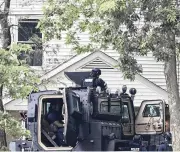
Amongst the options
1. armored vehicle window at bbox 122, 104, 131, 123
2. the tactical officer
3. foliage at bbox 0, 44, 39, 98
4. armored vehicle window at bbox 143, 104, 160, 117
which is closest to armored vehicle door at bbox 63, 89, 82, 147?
the tactical officer

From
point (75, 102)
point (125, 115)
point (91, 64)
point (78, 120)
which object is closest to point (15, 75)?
point (75, 102)

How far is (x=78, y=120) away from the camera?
407 inches

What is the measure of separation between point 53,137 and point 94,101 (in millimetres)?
1056

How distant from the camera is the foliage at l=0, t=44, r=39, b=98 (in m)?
11.1

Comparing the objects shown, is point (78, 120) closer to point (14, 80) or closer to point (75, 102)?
point (75, 102)

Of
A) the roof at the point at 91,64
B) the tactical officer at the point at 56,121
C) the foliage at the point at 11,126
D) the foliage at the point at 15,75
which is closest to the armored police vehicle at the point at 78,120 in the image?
the tactical officer at the point at 56,121

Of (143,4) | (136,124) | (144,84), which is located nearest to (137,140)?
(136,124)

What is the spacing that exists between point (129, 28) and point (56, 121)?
3.68m

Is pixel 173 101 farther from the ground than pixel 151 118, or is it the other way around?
pixel 173 101

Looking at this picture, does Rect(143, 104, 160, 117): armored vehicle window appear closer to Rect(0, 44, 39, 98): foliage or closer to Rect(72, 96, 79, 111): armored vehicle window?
Rect(72, 96, 79, 111): armored vehicle window

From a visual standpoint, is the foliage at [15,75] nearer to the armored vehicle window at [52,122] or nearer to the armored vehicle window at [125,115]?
the armored vehicle window at [52,122]

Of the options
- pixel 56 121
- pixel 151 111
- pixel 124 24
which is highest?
pixel 124 24

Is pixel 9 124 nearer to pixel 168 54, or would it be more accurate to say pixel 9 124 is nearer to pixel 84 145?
pixel 84 145

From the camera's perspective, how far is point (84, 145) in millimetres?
10500
